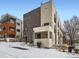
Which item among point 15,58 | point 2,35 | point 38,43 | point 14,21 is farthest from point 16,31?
point 15,58

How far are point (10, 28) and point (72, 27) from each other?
1290 cm

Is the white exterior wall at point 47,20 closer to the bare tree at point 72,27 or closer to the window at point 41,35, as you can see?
the window at point 41,35

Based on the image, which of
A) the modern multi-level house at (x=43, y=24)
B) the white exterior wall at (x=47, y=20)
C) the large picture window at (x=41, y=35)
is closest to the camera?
the white exterior wall at (x=47, y=20)

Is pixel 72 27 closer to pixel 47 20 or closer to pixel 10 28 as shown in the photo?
pixel 47 20

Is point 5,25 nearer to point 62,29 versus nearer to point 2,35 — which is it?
point 2,35

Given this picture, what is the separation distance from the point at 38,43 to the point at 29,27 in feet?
33.0

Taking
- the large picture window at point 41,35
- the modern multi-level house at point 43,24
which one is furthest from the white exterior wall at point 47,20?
the large picture window at point 41,35

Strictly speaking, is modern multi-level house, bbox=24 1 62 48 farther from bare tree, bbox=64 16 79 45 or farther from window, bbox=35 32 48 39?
bare tree, bbox=64 16 79 45

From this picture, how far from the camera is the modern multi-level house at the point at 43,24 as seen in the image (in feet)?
90.5

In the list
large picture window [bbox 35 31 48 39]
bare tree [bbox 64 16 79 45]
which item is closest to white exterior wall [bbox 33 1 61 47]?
large picture window [bbox 35 31 48 39]

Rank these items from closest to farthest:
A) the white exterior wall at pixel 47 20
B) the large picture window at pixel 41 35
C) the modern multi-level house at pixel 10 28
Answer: the white exterior wall at pixel 47 20, the large picture window at pixel 41 35, the modern multi-level house at pixel 10 28

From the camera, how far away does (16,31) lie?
4291cm

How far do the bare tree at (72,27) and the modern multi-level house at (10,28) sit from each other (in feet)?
33.6

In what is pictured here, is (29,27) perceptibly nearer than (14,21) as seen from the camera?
Yes
